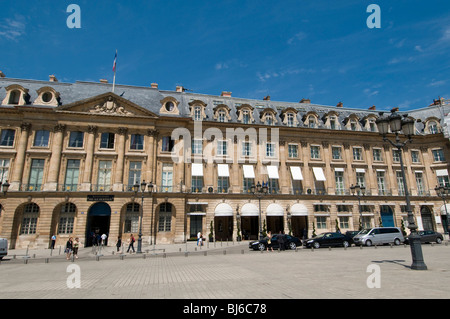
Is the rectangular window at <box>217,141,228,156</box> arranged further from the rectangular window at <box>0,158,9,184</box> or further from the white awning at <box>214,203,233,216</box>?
the rectangular window at <box>0,158,9,184</box>

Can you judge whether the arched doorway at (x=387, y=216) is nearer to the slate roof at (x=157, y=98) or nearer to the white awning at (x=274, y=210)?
the slate roof at (x=157, y=98)

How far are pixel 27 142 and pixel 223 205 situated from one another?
24.0 m

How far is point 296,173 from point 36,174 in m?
31.8

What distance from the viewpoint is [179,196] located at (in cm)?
3253

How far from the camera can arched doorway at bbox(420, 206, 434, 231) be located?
39.1m

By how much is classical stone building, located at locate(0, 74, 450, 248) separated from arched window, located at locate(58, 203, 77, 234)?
4.0 inches

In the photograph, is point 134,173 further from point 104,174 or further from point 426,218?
point 426,218

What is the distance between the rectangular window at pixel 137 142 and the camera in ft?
111

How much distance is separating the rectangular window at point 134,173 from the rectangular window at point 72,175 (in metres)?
5.85

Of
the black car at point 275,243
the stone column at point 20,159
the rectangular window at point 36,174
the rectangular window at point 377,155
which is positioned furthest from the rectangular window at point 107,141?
the rectangular window at point 377,155

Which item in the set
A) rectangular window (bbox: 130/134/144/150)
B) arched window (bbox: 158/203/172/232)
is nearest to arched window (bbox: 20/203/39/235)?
rectangular window (bbox: 130/134/144/150)

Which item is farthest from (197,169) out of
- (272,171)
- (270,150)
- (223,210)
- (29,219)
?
(29,219)

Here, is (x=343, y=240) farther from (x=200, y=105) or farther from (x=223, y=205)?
(x=200, y=105)

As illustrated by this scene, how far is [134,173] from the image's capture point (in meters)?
32.9
